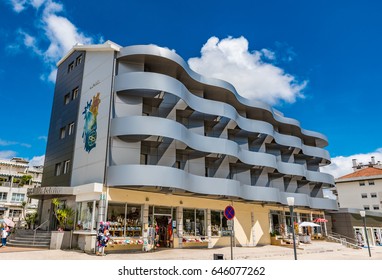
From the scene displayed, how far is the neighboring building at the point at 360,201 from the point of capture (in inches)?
1641

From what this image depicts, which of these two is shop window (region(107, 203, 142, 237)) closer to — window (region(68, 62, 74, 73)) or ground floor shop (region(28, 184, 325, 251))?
ground floor shop (region(28, 184, 325, 251))

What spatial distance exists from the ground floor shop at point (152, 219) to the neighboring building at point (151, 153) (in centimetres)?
8

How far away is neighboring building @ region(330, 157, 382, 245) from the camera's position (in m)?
41.7

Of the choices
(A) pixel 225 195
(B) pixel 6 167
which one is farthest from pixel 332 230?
(B) pixel 6 167

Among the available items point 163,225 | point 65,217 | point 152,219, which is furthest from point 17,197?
point 152,219

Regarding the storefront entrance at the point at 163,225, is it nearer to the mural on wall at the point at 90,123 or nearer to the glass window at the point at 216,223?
the glass window at the point at 216,223

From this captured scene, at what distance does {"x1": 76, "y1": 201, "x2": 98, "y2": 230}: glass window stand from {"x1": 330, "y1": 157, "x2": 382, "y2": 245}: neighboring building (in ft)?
113

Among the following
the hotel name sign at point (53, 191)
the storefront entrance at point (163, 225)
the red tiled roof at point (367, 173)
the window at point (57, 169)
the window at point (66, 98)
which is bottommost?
the storefront entrance at point (163, 225)

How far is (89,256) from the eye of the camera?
18328 mm

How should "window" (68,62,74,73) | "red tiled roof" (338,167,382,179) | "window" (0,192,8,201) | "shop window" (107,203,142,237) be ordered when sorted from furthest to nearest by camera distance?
"window" (0,192,8,201) < "red tiled roof" (338,167,382,179) < "window" (68,62,74,73) < "shop window" (107,203,142,237)

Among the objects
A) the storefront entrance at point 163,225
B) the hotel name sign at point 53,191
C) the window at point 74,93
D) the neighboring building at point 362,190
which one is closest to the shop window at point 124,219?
the storefront entrance at point 163,225

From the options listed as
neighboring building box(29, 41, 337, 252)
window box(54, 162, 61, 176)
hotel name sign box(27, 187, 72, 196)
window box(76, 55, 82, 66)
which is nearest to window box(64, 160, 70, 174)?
neighboring building box(29, 41, 337, 252)

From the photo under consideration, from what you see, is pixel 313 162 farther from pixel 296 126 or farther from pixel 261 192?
pixel 261 192

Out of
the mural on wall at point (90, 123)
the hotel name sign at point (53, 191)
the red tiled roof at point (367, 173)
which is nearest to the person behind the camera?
the hotel name sign at point (53, 191)
